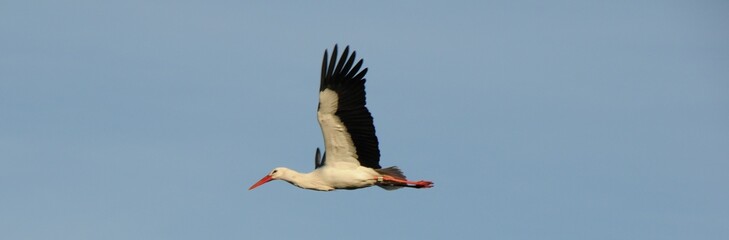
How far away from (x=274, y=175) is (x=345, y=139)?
198cm

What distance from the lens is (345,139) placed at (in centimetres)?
3616

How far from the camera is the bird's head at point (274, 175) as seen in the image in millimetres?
37156

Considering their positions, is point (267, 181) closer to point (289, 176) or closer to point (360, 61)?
point (289, 176)

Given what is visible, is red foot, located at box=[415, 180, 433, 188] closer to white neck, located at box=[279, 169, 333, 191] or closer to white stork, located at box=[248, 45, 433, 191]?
white stork, located at box=[248, 45, 433, 191]

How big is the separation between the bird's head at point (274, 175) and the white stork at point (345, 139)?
4.3 inches

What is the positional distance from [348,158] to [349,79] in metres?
1.52

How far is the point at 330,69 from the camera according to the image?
36.0 metres

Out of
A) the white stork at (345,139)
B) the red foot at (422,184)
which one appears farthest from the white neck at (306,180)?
the red foot at (422,184)

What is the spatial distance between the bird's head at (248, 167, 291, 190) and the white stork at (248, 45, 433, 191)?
0.11 m

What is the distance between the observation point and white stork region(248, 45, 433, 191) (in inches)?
1415

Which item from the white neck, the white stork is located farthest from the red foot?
the white neck

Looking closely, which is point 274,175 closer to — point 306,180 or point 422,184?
point 306,180

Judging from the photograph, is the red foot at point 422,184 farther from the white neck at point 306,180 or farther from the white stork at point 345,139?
the white neck at point 306,180

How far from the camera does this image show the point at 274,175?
1473 inches
